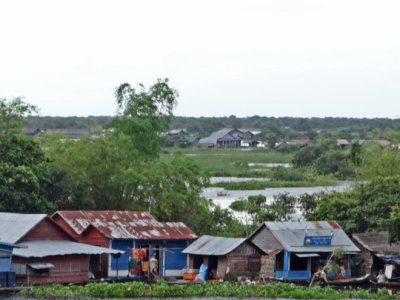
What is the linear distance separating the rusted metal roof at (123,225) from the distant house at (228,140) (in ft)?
291

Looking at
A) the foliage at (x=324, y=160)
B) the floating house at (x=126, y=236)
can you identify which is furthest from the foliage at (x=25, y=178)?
the foliage at (x=324, y=160)

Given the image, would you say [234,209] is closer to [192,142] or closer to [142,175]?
[142,175]

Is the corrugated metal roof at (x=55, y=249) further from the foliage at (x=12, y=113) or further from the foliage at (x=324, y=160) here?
the foliage at (x=324, y=160)

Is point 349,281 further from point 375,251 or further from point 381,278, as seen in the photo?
point 375,251

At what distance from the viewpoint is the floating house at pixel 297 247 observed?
3538 cm

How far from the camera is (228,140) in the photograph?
130m

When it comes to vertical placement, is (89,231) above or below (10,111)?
below

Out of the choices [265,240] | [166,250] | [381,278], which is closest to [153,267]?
[166,250]

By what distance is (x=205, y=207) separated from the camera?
4553 centimetres

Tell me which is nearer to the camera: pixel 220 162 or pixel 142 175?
pixel 142 175

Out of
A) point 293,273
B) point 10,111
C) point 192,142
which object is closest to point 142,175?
point 10,111

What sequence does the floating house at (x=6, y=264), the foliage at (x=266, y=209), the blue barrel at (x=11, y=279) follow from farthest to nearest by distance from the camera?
the foliage at (x=266, y=209) < the blue barrel at (x=11, y=279) < the floating house at (x=6, y=264)

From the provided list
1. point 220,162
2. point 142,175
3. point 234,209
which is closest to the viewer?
point 142,175

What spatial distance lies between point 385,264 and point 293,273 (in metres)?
4.38
